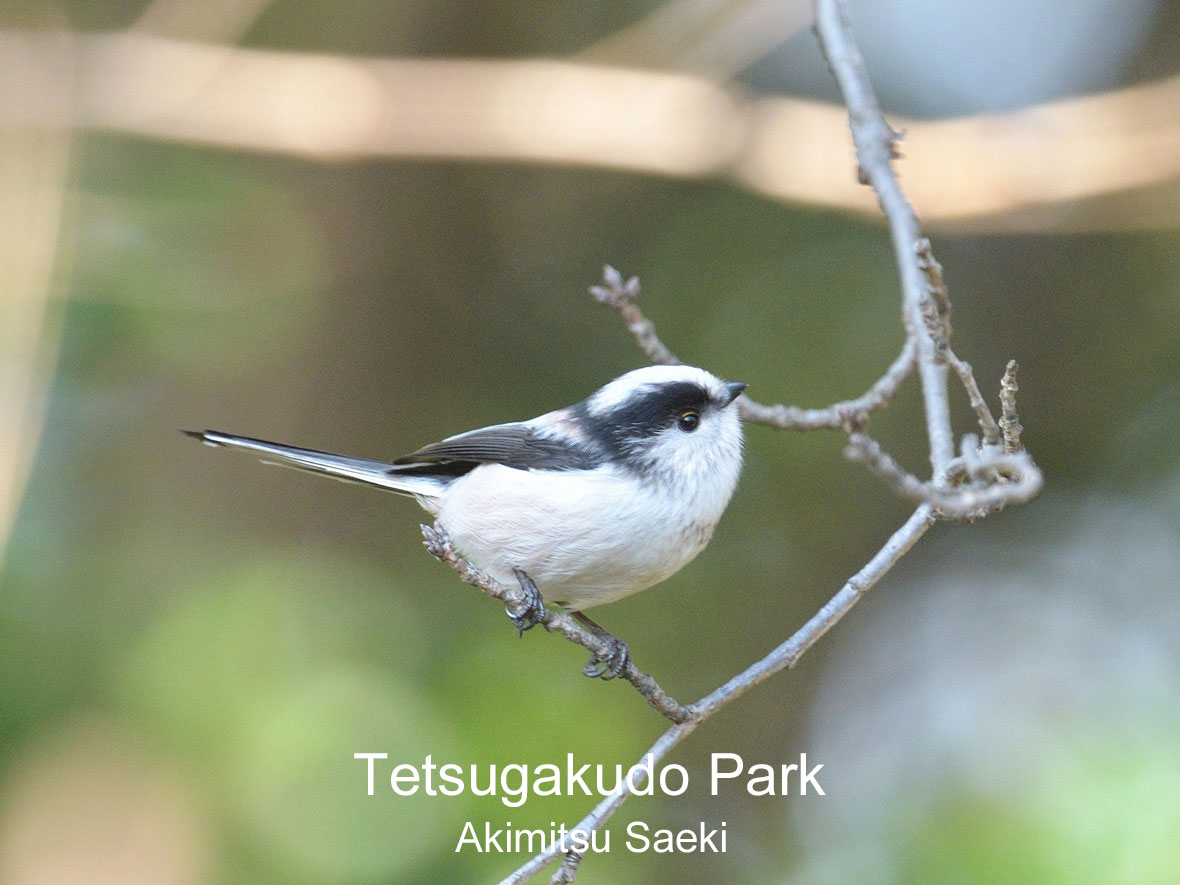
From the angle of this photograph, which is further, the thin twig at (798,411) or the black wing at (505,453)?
the black wing at (505,453)

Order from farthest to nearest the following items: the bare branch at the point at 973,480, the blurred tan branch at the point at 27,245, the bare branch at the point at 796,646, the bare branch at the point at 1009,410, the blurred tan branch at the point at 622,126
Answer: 1. the blurred tan branch at the point at 622,126
2. the blurred tan branch at the point at 27,245
3. the bare branch at the point at 796,646
4. the bare branch at the point at 1009,410
5. the bare branch at the point at 973,480

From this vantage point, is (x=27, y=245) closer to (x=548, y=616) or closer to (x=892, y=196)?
(x=548, y=616)

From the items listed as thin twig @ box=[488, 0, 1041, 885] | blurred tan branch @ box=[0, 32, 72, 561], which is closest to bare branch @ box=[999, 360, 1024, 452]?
thin twig @ box=[488, 0, 1041, 885]

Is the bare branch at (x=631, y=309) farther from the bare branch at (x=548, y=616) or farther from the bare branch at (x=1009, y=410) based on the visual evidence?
the bare branch at (x=1009, y=410)

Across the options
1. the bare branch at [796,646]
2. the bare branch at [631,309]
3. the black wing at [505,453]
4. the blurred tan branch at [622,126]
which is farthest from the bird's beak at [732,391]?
the blurred tan branch at [622,126]

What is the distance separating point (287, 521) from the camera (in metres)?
4.02

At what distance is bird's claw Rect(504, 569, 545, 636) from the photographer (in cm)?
186

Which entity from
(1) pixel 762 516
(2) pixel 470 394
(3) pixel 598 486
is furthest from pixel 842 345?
(3) pixel 598 486

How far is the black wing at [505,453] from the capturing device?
7.27 feet

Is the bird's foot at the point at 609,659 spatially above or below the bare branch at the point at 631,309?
below

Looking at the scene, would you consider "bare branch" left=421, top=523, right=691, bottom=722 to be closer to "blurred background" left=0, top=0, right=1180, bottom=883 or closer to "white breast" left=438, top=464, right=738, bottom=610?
"white breast" left=438, top=464, right=738, bottom=610

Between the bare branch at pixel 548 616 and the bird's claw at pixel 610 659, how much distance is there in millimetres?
15

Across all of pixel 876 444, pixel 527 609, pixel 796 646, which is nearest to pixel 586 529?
pixel 527 609

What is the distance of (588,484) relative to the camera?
6.90 ft
